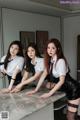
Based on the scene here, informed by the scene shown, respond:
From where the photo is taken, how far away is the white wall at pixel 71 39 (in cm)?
411

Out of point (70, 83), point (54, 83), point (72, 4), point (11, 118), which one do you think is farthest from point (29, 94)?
point (72, 4)

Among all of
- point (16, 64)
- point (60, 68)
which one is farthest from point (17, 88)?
point (60, 68)

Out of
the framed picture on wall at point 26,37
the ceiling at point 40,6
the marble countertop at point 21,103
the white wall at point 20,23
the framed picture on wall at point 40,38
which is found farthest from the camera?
the framed picture on wall at point 40,38

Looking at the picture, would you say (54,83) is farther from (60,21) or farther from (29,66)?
(60,21)

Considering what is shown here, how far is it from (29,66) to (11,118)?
0.84 metres

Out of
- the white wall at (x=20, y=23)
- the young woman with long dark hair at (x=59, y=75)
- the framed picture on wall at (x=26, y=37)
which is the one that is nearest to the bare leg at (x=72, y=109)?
the young woman with long dark hair at (x=59, y=75)

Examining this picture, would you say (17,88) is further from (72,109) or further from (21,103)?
(72,109)

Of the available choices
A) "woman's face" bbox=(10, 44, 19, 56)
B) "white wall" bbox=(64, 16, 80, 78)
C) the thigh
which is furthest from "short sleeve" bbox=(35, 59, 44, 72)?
"white wall" bbox=(64, 16, 80, 78)

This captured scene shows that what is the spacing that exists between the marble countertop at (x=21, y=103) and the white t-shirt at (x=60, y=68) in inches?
8.3

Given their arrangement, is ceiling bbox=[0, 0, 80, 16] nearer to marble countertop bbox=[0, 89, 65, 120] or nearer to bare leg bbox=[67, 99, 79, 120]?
marble countertop bbox=[0, 89, 65, 120]

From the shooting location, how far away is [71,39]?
4.23 metres

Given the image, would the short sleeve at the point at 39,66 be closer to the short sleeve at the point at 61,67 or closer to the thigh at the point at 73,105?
the short sleeve at the point at 61,67

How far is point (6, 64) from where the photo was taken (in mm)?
2227

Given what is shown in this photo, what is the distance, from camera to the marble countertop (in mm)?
1466
